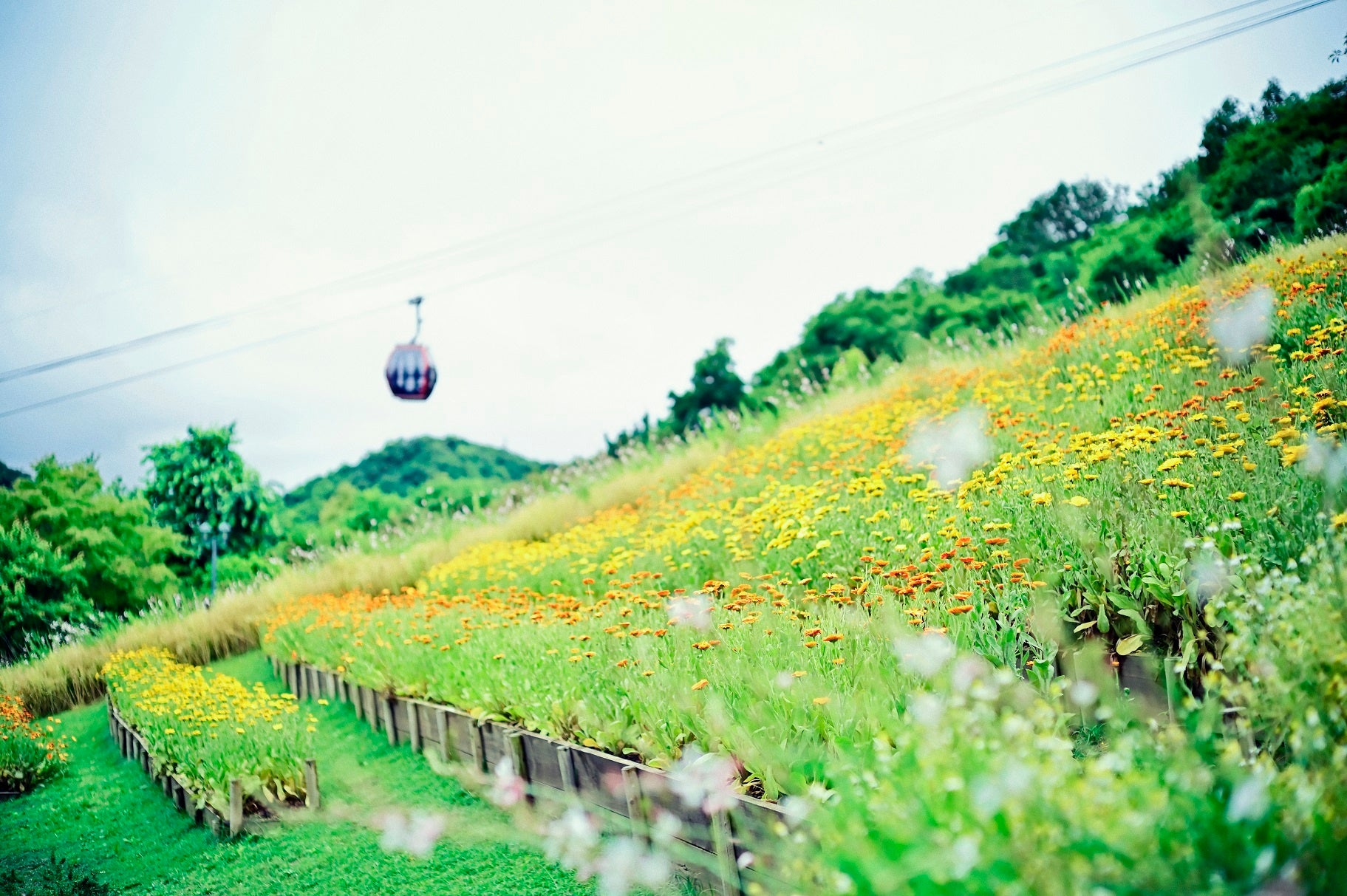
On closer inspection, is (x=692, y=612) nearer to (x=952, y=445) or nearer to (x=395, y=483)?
(x=952, y=445)

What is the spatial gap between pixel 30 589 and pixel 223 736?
445cm

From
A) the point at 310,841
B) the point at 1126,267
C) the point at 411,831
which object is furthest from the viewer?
the point at 1126,267

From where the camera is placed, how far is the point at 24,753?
195 inches

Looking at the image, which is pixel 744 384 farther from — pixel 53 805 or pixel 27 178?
pixel 53 805

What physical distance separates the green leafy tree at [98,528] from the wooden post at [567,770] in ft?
21.9

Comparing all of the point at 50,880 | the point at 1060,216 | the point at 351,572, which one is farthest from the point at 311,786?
the point at 1060,216

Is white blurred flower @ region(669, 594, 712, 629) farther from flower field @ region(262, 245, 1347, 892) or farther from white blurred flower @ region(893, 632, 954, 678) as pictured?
white blurred flower @ region(893, 632, 954, 678)

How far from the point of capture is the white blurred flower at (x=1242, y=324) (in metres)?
4.43

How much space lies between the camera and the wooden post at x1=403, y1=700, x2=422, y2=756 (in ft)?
14.0

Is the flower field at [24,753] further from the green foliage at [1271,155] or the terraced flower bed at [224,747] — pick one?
the green foliage at [1271,155]

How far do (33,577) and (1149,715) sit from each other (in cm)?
858

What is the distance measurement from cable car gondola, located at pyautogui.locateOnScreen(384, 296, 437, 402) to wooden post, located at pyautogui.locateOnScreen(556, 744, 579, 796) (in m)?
5.21

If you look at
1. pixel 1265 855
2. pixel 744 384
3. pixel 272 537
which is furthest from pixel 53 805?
pixel 744 384

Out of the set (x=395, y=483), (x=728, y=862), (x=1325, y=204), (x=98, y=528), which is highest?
(x=98, y=528)
